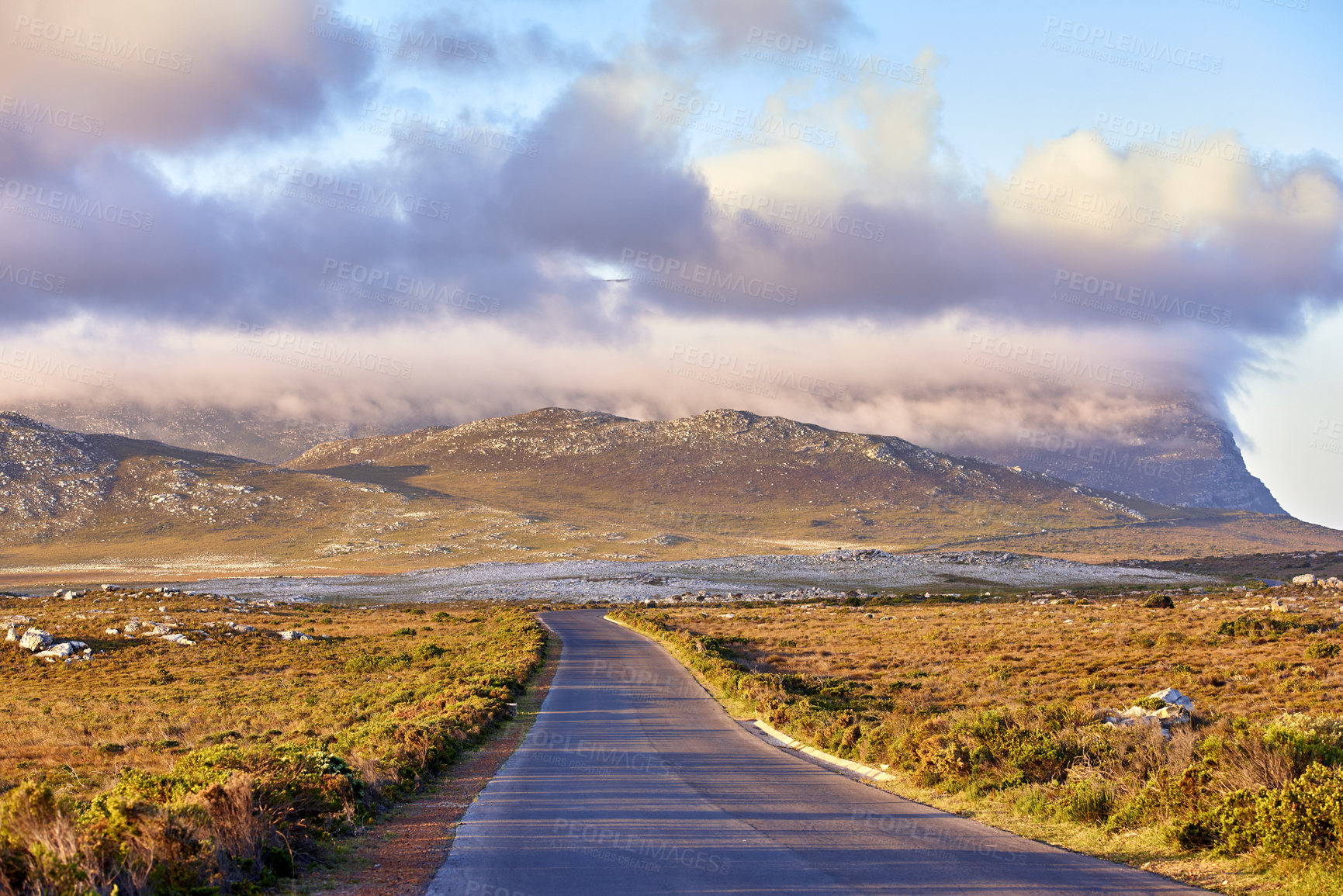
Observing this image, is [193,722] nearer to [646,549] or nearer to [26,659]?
[26,659]

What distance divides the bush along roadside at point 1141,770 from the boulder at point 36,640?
140 feet

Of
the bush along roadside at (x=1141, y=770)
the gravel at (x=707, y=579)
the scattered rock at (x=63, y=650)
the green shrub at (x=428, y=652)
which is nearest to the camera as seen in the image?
the bush along roadside at (x=1141, y=770)

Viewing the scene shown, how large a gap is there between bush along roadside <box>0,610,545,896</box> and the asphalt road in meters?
1.74

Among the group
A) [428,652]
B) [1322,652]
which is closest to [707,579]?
[428,652]

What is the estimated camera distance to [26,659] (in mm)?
41688

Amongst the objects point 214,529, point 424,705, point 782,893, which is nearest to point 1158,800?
point 782,893

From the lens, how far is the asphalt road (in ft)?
29.1

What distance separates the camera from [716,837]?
35.4 feet

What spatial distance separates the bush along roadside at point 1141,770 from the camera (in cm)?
927

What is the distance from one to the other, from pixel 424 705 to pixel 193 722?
7.51m
